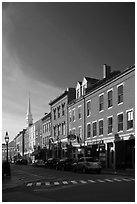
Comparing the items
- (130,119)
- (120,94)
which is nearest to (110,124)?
(120,94)

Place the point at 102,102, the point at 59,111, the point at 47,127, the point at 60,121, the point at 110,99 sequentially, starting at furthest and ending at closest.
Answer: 1. the point at 47,127
2. the point at 59,111
3. the point at 60,121
4. the point at 102,102
5. the point at 110,99

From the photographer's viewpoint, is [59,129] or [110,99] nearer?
[110,99]

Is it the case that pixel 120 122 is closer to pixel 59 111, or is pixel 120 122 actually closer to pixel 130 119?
pixel 130 119

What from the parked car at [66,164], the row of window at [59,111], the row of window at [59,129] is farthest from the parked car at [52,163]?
the row of window at [59,111]

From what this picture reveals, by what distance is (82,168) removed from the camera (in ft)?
106

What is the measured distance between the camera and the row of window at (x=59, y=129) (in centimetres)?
5753

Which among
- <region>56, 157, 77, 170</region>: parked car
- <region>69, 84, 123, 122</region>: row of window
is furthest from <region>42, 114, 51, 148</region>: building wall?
<region>56, 157, 77, 170</region>: parked car

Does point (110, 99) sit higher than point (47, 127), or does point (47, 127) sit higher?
point (110, 99)

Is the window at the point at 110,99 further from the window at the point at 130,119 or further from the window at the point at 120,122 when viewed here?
the window at the point at 130,119

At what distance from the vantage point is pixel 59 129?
198 feet

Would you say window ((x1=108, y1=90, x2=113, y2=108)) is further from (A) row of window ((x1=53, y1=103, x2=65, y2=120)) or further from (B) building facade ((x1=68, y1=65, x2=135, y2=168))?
(A) row of window ((x1=53, y1=103, x2=65, y2=120))

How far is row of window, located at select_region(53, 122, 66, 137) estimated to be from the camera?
57.5 metres

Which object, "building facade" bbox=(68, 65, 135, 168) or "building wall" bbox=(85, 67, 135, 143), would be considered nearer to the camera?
"building wall" bbox=(85, 67, 135, 143)

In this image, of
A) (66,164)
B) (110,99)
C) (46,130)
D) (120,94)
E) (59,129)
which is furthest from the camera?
(46,130)
